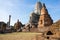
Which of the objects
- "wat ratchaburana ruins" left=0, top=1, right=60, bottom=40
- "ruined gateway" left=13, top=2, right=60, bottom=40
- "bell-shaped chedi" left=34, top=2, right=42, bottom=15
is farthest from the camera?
"bell-shaped chedi" left=34, top=2, right=42, bottom=15

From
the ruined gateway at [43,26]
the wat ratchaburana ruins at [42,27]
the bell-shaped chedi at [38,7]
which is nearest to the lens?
the ruined gateway at [43,26]

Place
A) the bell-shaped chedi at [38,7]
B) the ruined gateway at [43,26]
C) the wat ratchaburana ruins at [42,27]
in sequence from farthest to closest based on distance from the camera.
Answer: the bell-shaped chedi at [38,7]
the wat ratchaburana ruins at [42,27]
the ruined gateway at [43,26]

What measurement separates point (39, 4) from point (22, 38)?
140 feet

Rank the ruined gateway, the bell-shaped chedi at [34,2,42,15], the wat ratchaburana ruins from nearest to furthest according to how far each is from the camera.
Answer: the ruined gateway < the wat ratchaburana ruins < the bell-shaped chedi at [34,2,42,15]

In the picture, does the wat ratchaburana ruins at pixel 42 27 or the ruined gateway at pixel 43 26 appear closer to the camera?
the ruined gateway at pixel 43 26

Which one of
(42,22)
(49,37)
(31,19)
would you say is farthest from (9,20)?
(49,37)

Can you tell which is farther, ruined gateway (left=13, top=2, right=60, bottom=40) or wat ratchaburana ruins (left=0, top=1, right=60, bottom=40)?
wat ratchaburana ruins (left=0, top=1, right=60, bottom=40)

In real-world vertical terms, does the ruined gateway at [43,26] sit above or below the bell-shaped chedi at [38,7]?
below

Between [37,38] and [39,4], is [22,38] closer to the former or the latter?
[37,38]

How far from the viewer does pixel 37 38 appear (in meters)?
16.4

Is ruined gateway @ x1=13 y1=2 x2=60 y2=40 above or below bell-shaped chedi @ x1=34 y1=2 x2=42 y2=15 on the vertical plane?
below

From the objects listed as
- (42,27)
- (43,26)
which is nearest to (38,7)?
(43,26)

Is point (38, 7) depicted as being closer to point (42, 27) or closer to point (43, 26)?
point (43, 26)

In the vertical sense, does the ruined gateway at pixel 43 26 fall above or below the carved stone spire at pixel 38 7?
below
